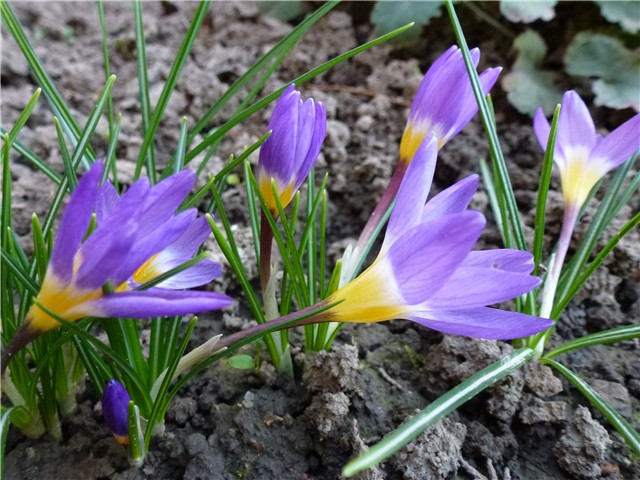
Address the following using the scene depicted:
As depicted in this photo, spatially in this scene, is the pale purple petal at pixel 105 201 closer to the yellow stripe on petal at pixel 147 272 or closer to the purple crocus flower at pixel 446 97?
the yellow stripe on petal at pixel 147 272

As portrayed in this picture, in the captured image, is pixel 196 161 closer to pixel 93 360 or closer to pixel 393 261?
pixel 93 360

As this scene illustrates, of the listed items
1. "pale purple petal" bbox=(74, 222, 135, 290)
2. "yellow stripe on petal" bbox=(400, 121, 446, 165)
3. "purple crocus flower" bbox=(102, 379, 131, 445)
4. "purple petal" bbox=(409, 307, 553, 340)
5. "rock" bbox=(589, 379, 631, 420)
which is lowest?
"purple crocus flower" bbox=(102, 379, 131, 445)

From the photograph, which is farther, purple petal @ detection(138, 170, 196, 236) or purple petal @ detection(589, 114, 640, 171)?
purple petal @ detection(589, 114, 640, 171)

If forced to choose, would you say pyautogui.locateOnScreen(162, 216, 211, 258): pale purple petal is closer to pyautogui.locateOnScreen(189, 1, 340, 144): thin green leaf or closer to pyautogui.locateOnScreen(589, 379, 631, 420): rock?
pyautogui.locateOnScreen(189, 1, 340, 144): thin green leaf

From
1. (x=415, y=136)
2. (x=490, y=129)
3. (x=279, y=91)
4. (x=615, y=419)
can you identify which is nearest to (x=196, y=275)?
(x=279, y=91)

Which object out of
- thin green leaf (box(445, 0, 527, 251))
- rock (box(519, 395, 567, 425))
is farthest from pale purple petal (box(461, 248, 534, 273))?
rock (box(519, 395, 567, 425))

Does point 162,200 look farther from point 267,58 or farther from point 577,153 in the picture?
point 577,153
